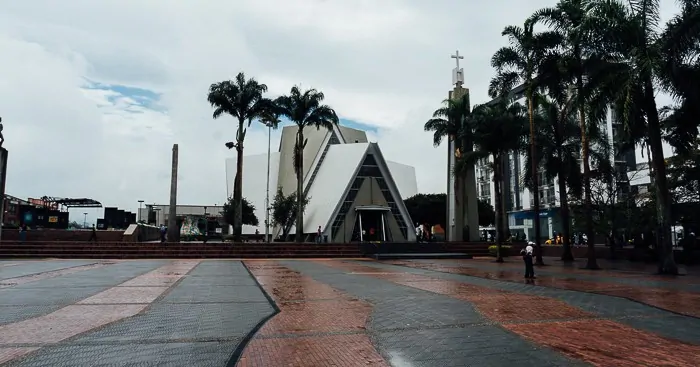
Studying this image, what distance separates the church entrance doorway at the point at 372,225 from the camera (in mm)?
50938

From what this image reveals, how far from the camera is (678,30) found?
15258 mm

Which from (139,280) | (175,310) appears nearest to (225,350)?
(175,310)

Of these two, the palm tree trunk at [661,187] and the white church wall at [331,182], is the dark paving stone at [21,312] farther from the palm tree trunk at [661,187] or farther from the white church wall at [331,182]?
the white church wall at [331,182]

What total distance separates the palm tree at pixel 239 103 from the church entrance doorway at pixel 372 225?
1808 cm

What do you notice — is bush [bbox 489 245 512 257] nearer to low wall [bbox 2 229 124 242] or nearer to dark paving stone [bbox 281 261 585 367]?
dark paving stone [bbox 281 261 585 367]

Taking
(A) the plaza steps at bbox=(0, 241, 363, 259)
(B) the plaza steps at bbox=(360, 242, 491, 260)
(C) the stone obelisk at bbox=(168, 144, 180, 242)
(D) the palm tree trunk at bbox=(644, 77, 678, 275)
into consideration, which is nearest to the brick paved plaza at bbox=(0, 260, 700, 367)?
(D) the palm tree trunk at bbox=(644, 77, 678, 275)

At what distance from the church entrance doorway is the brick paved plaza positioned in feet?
127

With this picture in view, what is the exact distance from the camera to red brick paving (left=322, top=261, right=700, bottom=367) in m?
5.34

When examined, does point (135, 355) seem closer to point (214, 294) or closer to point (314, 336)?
point (314, 336)

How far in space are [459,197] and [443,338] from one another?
118 ft

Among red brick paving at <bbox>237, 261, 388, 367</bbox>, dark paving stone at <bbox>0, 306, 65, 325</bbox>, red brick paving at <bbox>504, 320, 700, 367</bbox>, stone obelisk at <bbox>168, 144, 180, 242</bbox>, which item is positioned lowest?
red brick paving at <bbox>504, 320, 700, 367</bbox>

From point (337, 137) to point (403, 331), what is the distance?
184 feet

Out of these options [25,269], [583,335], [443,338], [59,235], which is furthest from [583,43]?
[59,235]

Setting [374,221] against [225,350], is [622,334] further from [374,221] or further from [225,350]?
[374,221]
